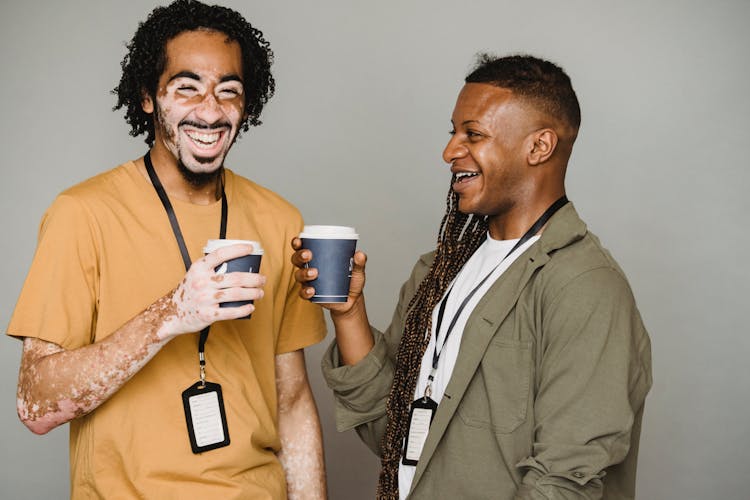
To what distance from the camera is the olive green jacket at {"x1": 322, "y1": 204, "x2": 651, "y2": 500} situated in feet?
6.45

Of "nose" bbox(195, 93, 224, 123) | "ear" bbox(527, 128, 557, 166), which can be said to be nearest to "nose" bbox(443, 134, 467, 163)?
"ear" bbox(527, 128, 557, 166)

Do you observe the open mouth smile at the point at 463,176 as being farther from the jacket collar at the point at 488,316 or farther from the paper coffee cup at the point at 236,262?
the paper coffee cup at the point at 236,262

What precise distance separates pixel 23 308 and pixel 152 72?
788 mm

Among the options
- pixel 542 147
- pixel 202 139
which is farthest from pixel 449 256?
pixel 202 139

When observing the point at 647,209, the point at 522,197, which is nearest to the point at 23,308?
the point at 522,197

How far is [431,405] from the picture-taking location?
7.66 ft

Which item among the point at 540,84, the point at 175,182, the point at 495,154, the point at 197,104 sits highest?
the point at 540,84

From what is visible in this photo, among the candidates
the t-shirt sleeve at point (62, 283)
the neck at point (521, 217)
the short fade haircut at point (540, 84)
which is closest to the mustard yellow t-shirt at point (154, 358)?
the t-shirt sleeve at point (62, 283)

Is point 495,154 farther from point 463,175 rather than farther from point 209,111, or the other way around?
point 209,111

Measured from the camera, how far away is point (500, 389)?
7.02ft

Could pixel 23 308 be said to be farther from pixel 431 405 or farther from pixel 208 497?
pixel 431 405

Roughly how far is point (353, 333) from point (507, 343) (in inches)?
21.8

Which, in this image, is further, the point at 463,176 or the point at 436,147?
the point at 436,147

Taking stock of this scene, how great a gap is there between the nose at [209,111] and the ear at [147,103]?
8.2 inches
